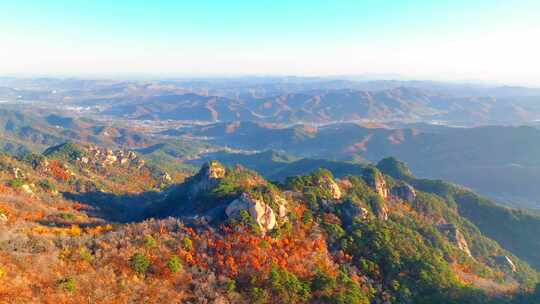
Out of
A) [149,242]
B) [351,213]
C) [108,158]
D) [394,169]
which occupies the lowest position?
[394,169]

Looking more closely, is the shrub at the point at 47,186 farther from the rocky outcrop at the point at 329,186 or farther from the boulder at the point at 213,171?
the rocky outcrop at the point at 329,186

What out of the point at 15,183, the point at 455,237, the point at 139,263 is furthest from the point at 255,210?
the point at 15,183

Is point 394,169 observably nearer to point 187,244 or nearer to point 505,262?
point 505,262

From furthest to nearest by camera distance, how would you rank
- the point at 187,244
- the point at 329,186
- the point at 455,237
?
the point at 455,237, the point at 329,186, the point at 187,244

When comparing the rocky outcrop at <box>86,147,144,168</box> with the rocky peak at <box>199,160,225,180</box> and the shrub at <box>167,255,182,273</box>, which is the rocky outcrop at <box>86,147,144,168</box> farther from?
the shrub at <box>167,255,182,273</box>

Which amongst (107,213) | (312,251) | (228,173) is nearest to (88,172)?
(107,213)

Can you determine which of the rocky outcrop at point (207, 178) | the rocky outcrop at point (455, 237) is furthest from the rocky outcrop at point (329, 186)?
the rocky outcrop at point (455, 237)

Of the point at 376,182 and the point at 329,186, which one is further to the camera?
the point at 376,182
